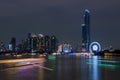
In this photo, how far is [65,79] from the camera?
976 inches

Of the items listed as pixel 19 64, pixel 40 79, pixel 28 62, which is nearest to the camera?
pixel 40 79

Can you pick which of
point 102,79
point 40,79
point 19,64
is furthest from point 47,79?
point 19,64

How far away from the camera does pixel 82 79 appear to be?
82.6 feet

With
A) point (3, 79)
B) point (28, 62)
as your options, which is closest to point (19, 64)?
point (28, 62)

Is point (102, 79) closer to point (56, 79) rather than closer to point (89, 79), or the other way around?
point (89, 79)

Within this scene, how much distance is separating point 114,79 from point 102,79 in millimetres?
930

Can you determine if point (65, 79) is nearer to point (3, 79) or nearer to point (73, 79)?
point (73, 79)

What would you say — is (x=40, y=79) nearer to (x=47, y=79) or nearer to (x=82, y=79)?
(x=47, y=79)

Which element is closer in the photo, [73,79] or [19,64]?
[73,79]

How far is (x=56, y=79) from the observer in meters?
24.7

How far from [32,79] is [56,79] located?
1.82m

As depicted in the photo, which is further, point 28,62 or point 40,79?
point 28,62

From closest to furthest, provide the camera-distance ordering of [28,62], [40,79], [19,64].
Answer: [40,79]
[19,64]
[28,62]

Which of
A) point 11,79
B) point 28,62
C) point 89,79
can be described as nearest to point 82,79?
point 89,79
